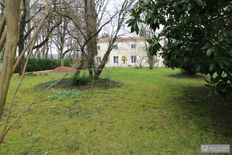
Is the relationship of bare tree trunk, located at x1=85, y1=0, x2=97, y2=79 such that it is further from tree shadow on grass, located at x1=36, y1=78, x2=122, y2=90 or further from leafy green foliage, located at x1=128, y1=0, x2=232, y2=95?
leafy green foliage, located at x1=128, y1=0, x2=232, y2=95

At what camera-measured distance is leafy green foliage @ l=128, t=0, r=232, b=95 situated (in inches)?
128

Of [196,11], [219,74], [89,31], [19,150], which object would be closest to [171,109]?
[219,74]

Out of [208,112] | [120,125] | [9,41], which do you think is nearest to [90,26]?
[120,125]

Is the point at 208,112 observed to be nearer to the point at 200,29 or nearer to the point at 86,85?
the point at 200,29

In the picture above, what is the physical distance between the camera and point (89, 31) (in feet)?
27.5

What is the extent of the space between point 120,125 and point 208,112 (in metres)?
1.93

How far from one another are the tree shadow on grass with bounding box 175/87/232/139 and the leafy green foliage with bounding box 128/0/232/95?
0.97 metres

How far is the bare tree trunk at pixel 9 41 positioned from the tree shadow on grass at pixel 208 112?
4020 millimetres

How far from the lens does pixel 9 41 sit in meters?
1.03

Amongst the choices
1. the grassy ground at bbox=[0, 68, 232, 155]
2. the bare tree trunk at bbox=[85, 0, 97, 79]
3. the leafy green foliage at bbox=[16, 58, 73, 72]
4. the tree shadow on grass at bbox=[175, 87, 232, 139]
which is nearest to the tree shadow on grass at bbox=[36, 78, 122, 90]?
the bare tree trunk at bbox=[85, 0, 97, 79]

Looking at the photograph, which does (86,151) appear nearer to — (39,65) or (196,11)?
(196,11)

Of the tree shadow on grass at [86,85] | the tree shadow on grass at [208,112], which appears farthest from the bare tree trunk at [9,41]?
the tree shadow on grass at [86,85]

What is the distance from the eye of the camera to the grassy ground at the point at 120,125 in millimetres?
3906

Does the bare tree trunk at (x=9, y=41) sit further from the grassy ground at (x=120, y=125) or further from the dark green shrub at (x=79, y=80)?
the dark green shrub at (x=79, y=80)
